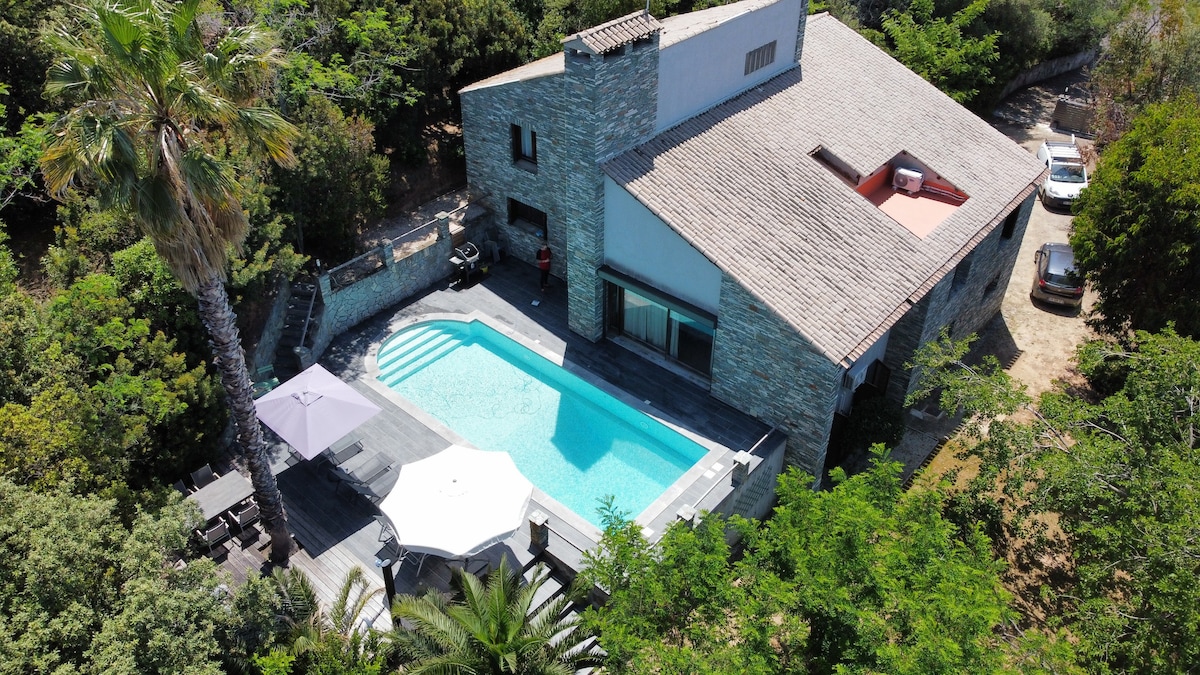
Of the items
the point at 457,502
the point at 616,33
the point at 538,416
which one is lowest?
the point at 538,416

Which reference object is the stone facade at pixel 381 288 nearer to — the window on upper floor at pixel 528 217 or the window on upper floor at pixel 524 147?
the window on upper floor at pixel 528 217

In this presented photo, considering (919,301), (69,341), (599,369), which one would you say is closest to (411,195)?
(599,369)

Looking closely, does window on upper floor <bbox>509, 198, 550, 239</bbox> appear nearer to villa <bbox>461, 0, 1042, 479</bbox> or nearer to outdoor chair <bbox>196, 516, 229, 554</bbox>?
villa <bbox>461, 0, 1042, 479</bbox>

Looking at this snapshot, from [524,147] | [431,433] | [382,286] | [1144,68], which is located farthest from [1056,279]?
[382,286]

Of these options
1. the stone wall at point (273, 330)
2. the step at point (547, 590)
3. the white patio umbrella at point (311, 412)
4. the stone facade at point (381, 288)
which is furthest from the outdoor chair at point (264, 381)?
the step at point (547, 590)

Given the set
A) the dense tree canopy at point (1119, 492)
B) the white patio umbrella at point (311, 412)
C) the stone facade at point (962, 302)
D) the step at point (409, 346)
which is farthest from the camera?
the step at point (409, 346)

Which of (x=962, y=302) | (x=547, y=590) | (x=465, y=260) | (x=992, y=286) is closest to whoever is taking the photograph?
(x=547, y=590)

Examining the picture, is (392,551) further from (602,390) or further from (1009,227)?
(1009,227)

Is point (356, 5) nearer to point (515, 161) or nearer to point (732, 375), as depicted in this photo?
point (515, 161)
